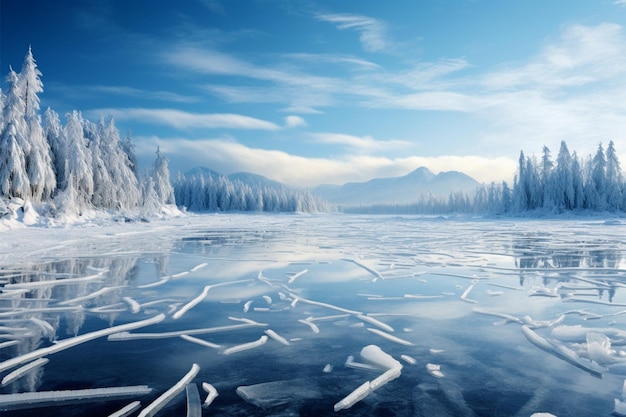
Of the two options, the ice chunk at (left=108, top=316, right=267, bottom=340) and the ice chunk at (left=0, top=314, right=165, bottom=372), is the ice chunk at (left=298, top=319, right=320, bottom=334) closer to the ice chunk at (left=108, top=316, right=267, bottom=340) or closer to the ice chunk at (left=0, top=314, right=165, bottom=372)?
the ice chunk at (left=108, top=316, right=267, bottom=340)

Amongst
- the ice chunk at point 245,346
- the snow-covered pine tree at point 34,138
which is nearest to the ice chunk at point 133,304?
the ice chunk at point 245,346

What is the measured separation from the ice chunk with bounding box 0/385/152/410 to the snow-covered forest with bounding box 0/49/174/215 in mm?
31466

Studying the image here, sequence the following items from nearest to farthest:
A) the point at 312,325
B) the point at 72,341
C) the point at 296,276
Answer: the point at 72,341 → the point at 312,325 → the point at 296,276

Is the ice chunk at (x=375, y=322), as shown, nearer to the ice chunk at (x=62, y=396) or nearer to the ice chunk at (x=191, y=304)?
the ice chunk at (x=191, y=304)

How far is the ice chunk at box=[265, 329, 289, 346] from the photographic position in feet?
16.9

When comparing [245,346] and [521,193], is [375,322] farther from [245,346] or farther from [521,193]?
[521,193]

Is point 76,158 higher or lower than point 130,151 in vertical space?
lower

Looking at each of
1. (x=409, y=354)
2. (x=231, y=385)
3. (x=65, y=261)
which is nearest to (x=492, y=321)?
(x=409, y=354)

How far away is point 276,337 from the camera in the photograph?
17.5 feet

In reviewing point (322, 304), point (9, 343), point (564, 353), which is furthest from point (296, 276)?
point (564, 353)

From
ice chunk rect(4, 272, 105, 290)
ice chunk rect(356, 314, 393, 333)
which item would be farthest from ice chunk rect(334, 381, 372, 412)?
ice chunk rect(4, 272, 105, 290)

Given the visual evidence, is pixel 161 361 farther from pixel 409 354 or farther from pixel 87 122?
pixel 87 122

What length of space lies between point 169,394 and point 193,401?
0.29 metres

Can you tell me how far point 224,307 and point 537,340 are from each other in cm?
501
